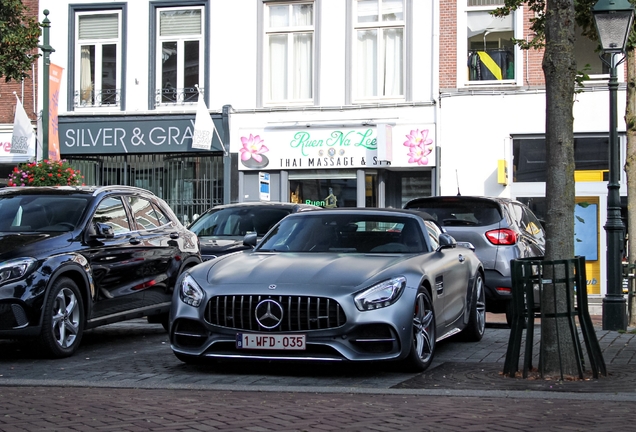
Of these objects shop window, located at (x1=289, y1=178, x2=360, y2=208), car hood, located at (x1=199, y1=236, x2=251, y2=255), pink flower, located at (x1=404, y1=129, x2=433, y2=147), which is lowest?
car hood, located at (x1=199, y1=236, x2=251, y2=255)

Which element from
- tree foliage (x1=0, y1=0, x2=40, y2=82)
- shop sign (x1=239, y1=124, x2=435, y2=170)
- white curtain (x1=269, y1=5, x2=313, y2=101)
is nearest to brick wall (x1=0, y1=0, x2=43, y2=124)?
shop sign (x1=239, y1=124, x2=435, y2=170)

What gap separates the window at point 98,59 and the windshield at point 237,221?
35.6 ft

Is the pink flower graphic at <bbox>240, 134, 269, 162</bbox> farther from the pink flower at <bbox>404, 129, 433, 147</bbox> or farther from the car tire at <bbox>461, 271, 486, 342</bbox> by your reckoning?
the car tire at <bbox>461, 271, 486, 342</bbox>

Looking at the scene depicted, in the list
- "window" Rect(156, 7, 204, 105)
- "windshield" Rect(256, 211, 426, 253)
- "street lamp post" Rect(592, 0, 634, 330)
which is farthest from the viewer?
"window" Rect(156, 7, 204, 105)

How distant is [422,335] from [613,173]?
5638mm

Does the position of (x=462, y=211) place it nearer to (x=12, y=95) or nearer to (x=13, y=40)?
(x=13, y=40)

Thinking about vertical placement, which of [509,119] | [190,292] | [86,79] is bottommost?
[190,292]

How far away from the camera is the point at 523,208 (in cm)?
1419

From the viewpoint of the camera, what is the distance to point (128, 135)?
24.7 metres

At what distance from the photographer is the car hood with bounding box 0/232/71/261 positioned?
29.5 feet

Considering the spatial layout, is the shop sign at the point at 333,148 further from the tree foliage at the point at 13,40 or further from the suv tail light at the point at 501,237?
the suv tail light at the point at 501,237

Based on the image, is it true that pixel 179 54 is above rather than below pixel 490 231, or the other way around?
above

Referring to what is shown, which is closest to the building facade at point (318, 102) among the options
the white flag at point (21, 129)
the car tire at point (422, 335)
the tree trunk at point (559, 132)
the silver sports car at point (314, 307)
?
the white flag at point (21, 129)

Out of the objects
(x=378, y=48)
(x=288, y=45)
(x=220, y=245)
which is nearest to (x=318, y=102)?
(x=288, y=45)
